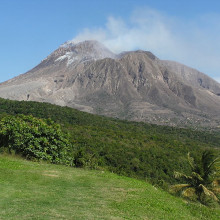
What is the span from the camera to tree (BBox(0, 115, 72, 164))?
16938mm

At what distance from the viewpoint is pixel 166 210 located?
913 centimetres

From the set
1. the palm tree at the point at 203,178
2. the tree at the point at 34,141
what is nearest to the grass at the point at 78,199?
the tree at the point at 34,141

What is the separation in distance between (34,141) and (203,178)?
10.3 meters

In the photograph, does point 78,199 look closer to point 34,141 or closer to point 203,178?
point 34,141

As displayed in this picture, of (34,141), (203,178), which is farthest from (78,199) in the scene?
(203,178)

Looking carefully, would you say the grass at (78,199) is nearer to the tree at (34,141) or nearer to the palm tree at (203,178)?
the tree at (34,141)

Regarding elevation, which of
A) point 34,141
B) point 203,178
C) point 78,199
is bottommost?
point 78,199

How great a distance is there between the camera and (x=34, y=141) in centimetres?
1706

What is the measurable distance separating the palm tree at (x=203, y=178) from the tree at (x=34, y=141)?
7300mm

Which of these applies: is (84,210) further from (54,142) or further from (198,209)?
(54,142)

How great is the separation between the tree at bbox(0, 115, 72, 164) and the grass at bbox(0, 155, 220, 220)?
154 inches

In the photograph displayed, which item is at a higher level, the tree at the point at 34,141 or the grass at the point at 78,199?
the tree at the point at 34,141

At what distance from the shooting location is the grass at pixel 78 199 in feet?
25.3

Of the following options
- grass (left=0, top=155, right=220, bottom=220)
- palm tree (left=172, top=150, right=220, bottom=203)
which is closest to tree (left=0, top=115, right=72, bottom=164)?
grass (left=0, top=155, right=220, bottom=220)
